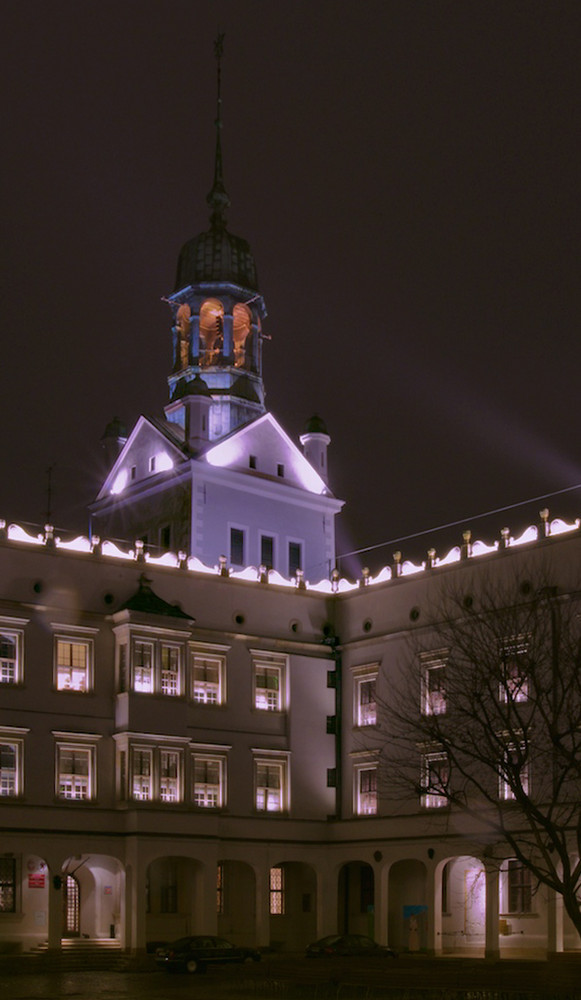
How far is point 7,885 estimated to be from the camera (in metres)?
46.8

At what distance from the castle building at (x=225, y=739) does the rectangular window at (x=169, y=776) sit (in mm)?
72

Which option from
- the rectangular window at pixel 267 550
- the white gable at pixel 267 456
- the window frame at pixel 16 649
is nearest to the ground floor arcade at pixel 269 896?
the window frame at pixel 16 649

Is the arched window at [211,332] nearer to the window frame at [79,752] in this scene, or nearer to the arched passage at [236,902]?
the window frame at [79,752]

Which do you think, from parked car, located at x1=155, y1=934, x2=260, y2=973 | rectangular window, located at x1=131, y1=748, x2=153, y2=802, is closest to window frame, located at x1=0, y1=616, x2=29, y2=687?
rectangular window, located at x1=131, y1=748, x2=153, y2=802

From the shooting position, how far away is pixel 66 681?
48.1m

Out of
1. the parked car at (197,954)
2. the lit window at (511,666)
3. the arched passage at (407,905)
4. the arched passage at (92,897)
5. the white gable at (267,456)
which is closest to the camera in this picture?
the lit window at (511,666)

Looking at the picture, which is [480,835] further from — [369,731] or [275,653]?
[275,653]

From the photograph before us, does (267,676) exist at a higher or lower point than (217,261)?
lower

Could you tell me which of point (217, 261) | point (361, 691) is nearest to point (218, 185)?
point (217, 261)

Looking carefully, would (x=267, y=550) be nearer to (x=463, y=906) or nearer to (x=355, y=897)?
(x=355, y=897)

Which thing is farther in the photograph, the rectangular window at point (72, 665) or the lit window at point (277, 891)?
the lit window at point (277, 891)

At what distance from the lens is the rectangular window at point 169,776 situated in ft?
158

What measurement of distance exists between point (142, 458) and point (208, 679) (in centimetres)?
1300

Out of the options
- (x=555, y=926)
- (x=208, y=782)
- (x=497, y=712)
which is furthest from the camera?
(x=208, y=782)
